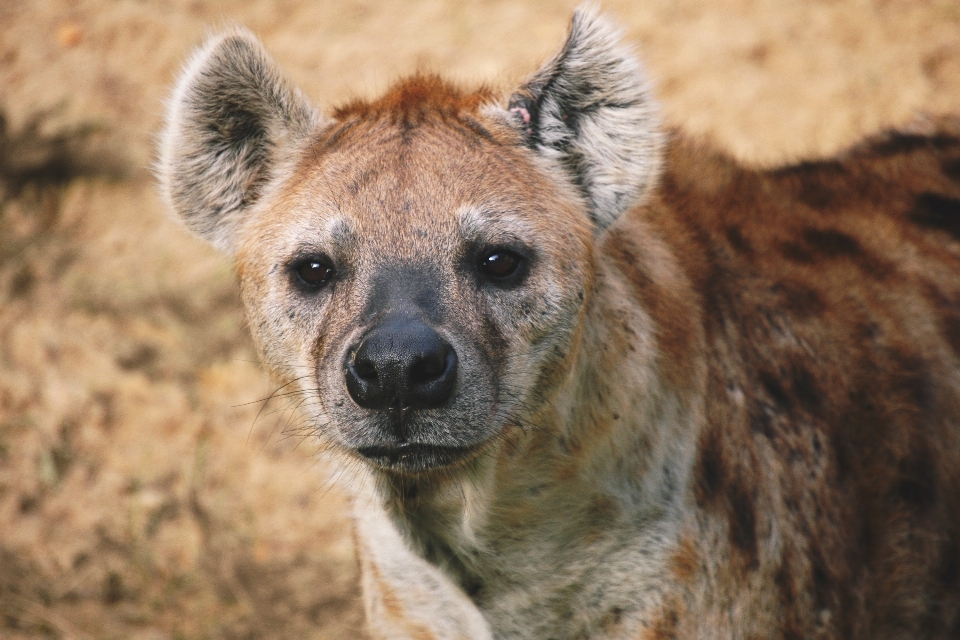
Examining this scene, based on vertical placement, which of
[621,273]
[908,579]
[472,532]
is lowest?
[908,579]

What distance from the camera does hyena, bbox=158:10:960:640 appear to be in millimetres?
2021

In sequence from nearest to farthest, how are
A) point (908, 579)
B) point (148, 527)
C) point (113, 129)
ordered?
point (908, 579) → point (148, 527) → point (113, 129)

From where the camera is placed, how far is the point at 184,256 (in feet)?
14.3

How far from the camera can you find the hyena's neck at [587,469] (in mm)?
2152

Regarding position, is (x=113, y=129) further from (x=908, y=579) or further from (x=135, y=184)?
(x=908, y=579)

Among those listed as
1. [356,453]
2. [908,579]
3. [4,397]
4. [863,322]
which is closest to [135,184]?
[4,397]

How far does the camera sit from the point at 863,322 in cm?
266

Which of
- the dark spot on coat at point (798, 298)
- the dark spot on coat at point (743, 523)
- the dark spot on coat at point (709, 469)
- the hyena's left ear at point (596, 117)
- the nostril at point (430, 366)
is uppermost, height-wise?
the hyena's left ear at point (596, 117)

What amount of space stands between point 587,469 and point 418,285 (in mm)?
579

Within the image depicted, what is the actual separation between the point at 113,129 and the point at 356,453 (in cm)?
297

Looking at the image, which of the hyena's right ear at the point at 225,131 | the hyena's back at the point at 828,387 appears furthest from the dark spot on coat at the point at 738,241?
the hyena's right ear at the point at 225,131

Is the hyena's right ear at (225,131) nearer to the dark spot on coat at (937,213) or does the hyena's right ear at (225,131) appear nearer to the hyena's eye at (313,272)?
the hyena's eye at (313,272)

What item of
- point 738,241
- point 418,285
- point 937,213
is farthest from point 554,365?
point 937,213

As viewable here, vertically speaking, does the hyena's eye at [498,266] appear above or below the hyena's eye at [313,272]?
below
